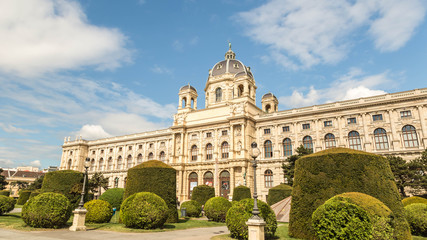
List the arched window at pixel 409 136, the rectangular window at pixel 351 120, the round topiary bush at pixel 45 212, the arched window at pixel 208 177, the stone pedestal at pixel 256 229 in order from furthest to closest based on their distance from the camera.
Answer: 1. the arched window at pixel 208 177
2. the rectangular window at pixel 351 120
3. the arched window at pixel 409 136
4. the round topiary bush at pixel 45 212
5. the stone pedestal at pixel 256 229

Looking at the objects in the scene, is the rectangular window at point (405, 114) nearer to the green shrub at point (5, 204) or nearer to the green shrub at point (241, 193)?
the green shrub at point (241, 193)

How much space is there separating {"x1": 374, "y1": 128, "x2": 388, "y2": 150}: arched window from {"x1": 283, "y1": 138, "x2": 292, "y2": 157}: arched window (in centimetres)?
1222

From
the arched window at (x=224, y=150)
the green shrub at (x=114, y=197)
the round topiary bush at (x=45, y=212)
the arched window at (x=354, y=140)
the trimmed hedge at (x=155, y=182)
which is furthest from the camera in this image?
the arched window at (x=224, y=150)

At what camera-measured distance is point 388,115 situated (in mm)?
37938

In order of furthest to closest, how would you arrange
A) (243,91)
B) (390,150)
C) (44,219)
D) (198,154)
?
1. (243,91)
2. (198,154)
3. (390,150)
4. (44,219)

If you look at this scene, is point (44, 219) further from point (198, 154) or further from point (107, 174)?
point (107, 174)

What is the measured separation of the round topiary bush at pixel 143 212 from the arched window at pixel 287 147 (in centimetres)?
3149

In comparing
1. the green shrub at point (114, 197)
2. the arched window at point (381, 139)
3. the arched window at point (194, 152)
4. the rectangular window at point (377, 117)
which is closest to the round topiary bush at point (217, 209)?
the green shrub at point (114, 197)

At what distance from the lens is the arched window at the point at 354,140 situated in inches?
1545

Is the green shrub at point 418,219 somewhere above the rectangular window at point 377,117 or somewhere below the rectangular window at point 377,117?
below

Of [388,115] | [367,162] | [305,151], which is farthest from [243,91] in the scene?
[367,162]

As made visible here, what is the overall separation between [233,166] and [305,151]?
12566 mm

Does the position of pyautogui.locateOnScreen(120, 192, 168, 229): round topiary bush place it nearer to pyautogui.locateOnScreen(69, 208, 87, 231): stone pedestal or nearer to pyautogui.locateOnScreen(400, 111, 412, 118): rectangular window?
pyautogui.locateOnScreen(69, 208, 87, 231): stone pedestal

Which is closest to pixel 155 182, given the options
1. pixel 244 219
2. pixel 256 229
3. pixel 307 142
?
pixel 244 219
